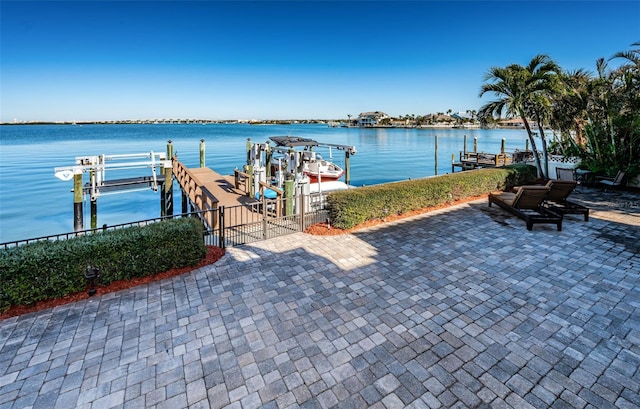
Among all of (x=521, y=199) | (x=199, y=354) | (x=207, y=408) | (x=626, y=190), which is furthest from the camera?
(x=626, y=190)

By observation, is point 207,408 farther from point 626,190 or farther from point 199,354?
point 626,190

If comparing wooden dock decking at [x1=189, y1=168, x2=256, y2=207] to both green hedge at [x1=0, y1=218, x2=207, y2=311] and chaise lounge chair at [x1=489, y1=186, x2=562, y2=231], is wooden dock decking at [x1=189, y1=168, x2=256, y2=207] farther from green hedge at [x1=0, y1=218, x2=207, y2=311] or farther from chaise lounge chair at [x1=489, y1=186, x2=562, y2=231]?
chaise lounge chair at [x1=489, y1=186, x2=562, y2=231]

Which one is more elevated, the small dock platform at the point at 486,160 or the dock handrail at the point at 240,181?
the small dock platform at the point at 486,160

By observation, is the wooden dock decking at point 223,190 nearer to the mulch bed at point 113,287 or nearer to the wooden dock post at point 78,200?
the wooden dock post at point 78,200

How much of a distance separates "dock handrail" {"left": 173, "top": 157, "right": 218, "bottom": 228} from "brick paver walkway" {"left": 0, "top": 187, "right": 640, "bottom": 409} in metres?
2.00

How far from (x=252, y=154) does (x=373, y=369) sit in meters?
11.4

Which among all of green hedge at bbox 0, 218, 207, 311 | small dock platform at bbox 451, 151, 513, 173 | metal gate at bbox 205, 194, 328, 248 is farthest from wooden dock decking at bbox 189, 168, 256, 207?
small dock platform at bbox 451, 151, 513, 173

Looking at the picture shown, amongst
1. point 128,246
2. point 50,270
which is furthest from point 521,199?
point 50,270

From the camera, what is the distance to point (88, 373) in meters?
3.35

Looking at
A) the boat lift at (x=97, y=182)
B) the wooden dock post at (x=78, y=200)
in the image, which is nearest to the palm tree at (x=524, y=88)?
the boat lift at (x=97, y=182)

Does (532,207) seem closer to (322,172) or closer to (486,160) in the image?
(322,172)

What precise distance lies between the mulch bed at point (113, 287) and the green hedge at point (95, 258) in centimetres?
8

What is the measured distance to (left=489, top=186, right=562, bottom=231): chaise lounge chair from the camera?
771 cm

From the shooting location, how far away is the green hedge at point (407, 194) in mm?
7867
